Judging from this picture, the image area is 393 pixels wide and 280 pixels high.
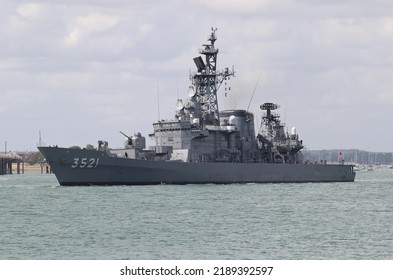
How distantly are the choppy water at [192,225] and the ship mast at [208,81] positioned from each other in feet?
55.0

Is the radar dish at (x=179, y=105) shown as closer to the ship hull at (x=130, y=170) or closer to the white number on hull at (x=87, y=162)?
the ship hull at (x=130, y=170)

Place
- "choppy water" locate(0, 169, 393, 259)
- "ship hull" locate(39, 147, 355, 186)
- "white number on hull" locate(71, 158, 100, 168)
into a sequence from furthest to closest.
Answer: "ship hull" locate(39, 147, 355, 186)
"white number on hull" locate(71, 158, 100, 168)
"choppy water" locate(0, 169, 393, 259)

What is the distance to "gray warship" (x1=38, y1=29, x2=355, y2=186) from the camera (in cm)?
6347

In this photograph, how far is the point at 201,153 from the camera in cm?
7069

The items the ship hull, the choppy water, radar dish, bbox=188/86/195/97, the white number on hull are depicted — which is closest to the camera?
the choppy water

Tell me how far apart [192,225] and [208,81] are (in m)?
37.6

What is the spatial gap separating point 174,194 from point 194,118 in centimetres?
1575

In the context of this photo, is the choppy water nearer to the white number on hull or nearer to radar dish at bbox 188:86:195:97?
the white number on hull

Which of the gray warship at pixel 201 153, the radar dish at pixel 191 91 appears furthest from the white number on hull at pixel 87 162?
the radar dish at pixel 191 91

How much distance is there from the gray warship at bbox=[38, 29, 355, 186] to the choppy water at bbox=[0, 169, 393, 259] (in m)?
4.85

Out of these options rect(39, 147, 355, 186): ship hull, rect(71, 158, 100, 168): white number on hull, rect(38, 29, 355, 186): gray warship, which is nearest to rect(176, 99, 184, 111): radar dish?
rect(38, 29, 355, 186): gray warship

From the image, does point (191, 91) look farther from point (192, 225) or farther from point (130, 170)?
point (192, 225)

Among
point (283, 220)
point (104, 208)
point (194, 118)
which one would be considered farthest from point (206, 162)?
point (283, 220)

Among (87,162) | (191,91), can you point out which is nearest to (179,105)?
(191,91)
